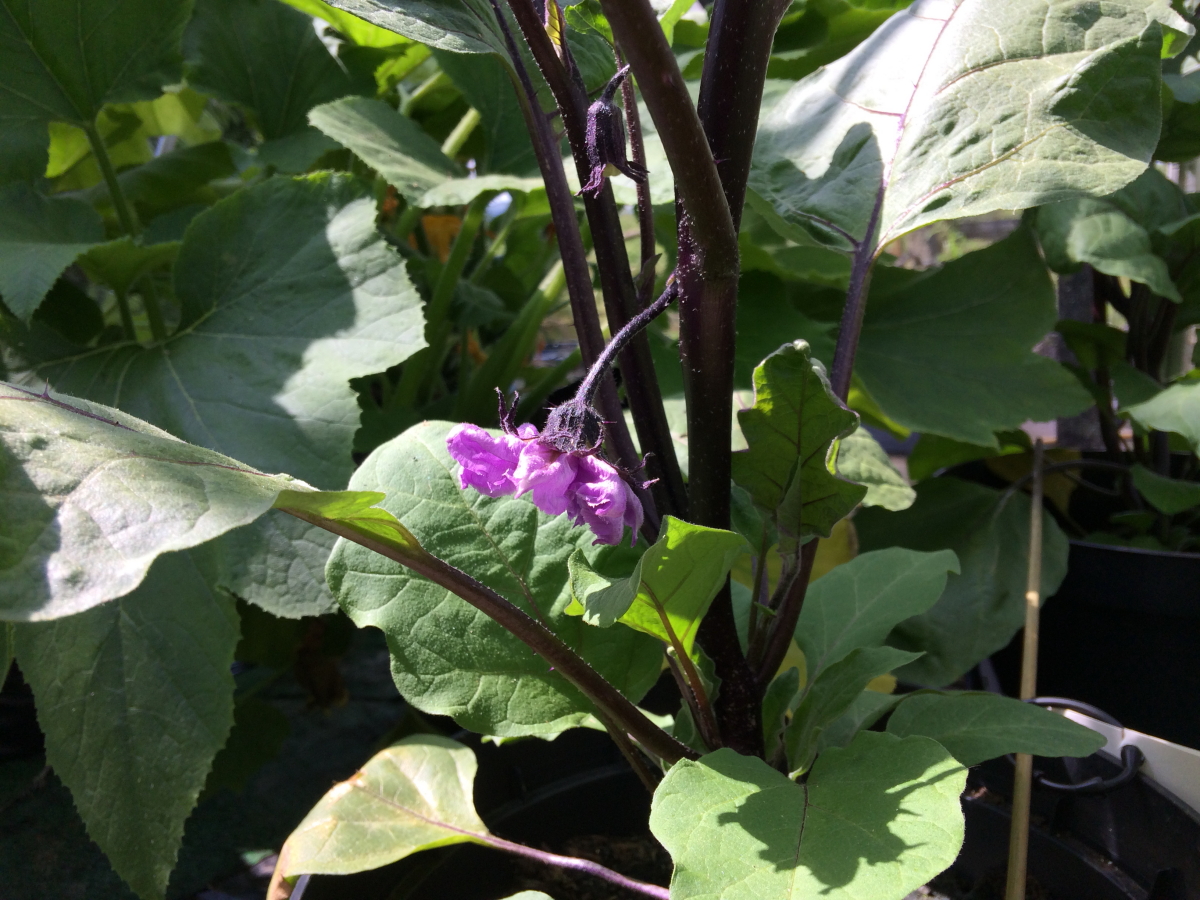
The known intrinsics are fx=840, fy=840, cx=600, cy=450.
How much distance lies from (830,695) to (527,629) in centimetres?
16

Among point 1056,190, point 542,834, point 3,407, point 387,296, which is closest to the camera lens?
point 3,407

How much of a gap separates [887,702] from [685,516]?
14 cm

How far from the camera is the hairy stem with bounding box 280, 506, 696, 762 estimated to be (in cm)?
Answer: 30

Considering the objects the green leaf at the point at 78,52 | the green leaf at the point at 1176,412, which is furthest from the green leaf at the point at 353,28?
the green leaf at the point at 1176,412

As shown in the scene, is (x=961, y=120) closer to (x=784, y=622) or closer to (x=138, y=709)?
(x=784, y=622)

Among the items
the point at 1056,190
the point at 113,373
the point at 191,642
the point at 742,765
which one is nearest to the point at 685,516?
the point at 742,765

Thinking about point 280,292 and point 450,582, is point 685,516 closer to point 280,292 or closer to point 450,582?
point 450,582

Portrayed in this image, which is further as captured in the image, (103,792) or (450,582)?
(103,792)

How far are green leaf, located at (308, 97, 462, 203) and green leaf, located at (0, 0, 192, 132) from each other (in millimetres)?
141

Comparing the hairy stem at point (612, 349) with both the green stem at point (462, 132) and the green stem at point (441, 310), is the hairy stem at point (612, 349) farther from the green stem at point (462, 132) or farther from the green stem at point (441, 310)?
the green stem at point (462, 132)

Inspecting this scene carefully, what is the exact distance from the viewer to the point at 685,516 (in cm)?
40

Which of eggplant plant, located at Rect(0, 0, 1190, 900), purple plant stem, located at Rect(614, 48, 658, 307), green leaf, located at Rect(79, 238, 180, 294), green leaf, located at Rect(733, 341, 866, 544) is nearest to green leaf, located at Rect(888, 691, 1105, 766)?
eggplant plant, located at Rect(0, 0, 1190, 900)

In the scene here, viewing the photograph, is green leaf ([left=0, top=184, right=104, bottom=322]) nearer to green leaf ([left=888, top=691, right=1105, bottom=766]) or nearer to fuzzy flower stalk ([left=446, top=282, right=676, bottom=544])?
fuzzy flower stalk ([left=446, top=282, right=676, bottom=544])

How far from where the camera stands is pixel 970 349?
79 centimetres
